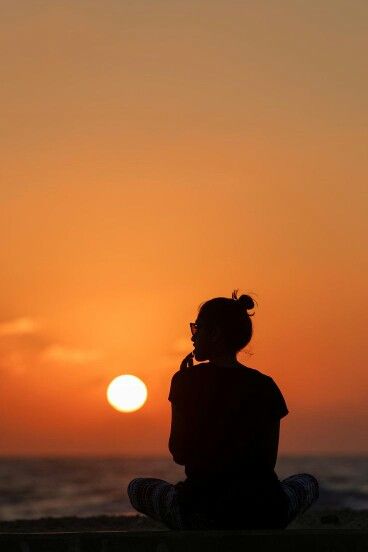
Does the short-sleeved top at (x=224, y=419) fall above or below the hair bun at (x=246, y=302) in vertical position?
below

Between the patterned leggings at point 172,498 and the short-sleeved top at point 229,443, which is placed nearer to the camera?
the short-sleeved top at point 229,443

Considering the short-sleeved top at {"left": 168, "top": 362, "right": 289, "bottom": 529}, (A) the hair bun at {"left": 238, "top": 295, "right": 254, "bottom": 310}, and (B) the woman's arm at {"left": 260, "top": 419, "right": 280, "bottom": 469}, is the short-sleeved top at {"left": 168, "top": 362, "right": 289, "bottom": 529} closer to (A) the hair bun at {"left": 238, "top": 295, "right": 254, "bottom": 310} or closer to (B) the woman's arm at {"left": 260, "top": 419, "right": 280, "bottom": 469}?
(B) the woman's arm at {"left": 260, "top": 419, "right": 280, "bottom": 469}

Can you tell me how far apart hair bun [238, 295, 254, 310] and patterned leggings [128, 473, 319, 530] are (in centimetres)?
88

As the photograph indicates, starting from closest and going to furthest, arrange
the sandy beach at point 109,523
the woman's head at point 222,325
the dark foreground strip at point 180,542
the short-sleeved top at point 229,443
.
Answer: the dark foreground strip at point 180,542 < the short-sleeved top at point 229,443 < the woman's head at point 222,325 < the sandy beach at point 109,523

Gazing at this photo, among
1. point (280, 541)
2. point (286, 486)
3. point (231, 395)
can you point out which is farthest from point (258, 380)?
point (280, 541)

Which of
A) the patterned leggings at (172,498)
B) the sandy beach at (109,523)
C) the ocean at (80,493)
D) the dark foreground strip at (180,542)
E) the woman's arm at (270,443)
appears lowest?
the dark foreground strip at (180,542)

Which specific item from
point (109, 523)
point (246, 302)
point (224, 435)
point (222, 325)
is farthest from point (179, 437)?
point (109, 523)

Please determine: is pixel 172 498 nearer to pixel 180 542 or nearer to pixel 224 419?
pixel 224 419

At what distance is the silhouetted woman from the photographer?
5.11m

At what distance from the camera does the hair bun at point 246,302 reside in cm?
523

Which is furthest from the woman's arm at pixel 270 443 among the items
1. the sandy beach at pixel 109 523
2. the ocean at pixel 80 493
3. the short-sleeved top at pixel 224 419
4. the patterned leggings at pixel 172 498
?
the ocean at pixel 80 493

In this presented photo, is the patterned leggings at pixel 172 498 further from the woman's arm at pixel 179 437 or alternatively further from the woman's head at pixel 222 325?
the woman's head at pixel 222 325

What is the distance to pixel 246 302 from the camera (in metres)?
5.24

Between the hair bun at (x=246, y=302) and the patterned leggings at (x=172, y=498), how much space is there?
0.88 m
